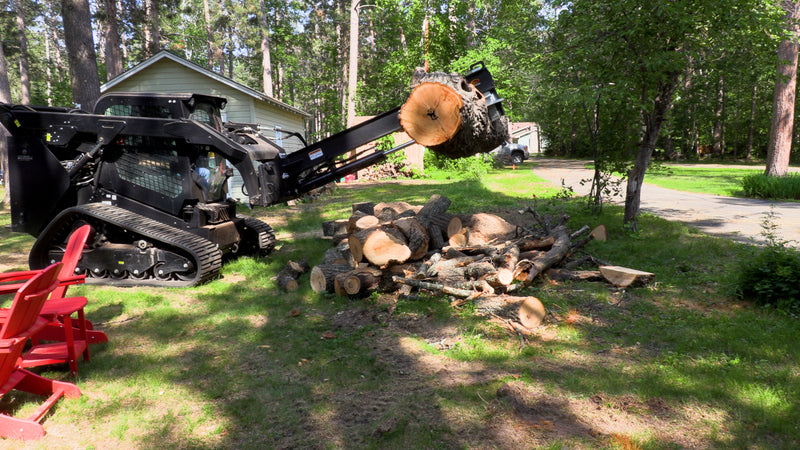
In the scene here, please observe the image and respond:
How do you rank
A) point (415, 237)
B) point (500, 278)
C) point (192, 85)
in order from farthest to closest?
point (192, 85)
point (415, 237)
point (500, 278)

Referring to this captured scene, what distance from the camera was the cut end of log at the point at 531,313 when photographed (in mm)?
4508

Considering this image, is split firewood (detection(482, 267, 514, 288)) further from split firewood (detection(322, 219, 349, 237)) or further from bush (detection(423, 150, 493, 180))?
bush (detection(423, 150, 493, 180))

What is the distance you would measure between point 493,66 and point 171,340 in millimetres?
21037

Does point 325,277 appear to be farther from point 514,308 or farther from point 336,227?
point 336,227

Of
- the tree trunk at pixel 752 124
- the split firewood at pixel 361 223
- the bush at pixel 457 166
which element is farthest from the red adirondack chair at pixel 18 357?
the tree trunk at pixel 752 124

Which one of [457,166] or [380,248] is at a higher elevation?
[457,166]

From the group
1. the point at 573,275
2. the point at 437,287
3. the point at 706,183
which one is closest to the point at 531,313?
the point at 437,287

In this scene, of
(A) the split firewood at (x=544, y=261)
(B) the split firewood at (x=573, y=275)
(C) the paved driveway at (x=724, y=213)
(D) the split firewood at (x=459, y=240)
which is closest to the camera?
(A) the split firewood at (x=544, y=261)

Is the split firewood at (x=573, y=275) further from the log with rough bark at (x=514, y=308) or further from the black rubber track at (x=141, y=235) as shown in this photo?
the black rubber track at (x=141, y=235)

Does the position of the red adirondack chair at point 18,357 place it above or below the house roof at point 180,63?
below

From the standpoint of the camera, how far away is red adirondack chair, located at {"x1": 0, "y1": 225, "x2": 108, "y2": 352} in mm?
3612

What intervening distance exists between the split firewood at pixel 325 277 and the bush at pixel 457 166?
1452cm

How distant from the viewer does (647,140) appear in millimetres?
7402

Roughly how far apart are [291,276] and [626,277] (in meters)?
4.40
